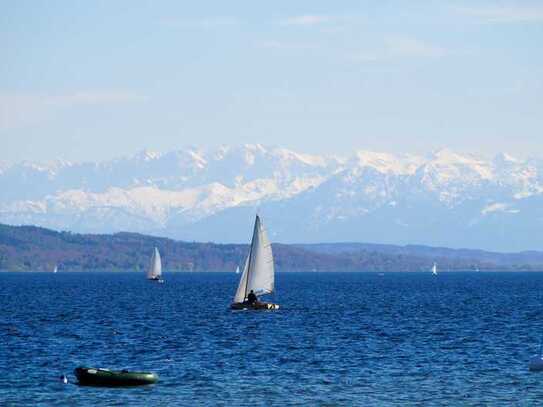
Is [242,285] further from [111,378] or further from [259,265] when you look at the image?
[111,378]

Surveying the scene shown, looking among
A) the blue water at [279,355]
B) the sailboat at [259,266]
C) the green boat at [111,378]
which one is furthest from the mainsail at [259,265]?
the green boat at [111,378]

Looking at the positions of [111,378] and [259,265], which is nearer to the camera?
[111,378]

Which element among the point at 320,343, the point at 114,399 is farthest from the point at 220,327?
the point at 114,399

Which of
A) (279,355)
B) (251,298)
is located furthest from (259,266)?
(279,355)

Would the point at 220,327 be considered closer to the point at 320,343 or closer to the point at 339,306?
the point at 320,343

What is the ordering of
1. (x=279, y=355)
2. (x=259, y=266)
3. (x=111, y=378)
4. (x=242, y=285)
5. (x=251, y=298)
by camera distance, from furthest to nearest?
(x=242, y=285) < (x=251, y=298) < (x=259, y=266) < (x=279, y=355) < (x=111, y=378)

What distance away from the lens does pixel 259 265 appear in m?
132

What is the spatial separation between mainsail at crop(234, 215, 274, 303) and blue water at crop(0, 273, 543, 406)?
11.1ft

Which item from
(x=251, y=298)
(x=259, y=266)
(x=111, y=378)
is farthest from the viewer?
(x=251, y=298)

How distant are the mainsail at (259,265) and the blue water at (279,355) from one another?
3390 millimetres

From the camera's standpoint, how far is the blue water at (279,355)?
239 feet

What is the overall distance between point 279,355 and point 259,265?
38.8 meters

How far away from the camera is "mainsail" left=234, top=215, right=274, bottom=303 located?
131 m

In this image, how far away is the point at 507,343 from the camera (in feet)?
340
